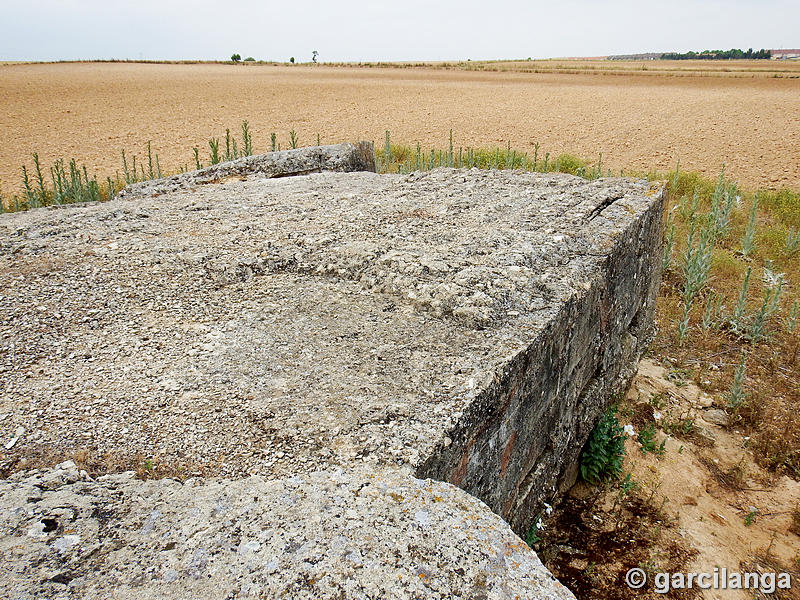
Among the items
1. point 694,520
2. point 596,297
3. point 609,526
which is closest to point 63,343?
point 596,297

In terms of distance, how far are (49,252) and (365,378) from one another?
1829 mm

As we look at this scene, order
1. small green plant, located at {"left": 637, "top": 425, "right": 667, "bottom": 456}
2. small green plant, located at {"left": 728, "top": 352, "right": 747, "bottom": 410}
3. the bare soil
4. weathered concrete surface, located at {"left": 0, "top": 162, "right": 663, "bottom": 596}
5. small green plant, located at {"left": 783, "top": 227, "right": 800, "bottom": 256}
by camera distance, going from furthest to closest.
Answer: small green plant, located at {"left": 783, "top": 227, "right": 800, "bottom": 256} → small green plant, located at {"left": 728, "top": 352, "right": 747, "bottom": 410} → small green plant, located at {"left": 637, "top": 425, "right": 667, "bottom": 456} → the bare soil → weathered concrete surface, located at {"left": 0, "top": 162, "right": 663, "bottom": 596}

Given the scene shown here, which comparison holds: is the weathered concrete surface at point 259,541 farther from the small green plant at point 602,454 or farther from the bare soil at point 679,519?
the small green plant at point 602,454

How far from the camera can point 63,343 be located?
200cm

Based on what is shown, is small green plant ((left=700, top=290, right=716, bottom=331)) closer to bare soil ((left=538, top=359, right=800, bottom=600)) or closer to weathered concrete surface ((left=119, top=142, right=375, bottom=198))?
bare soil ((left=538, top=359, right=800, bottom=600))

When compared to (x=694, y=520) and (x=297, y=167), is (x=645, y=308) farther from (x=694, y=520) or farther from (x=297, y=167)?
(x=297, y=167)

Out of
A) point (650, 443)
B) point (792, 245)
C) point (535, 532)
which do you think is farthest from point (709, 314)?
point (535, 532)

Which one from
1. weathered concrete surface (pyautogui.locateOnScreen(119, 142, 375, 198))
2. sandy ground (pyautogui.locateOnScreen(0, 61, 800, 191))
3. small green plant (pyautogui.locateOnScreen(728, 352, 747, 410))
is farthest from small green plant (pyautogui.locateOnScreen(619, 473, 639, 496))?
sandy ground (pyautogui.locateOnScreen(0, 61, 800, 191))

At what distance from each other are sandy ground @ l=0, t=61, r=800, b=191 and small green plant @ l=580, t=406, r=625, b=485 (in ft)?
28.4

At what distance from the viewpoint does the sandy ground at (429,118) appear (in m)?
11.8

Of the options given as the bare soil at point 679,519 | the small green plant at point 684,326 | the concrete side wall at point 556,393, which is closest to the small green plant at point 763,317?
the small green plant at point 684,326

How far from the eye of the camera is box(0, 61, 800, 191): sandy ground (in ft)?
38.8

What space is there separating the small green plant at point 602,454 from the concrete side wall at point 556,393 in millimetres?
96

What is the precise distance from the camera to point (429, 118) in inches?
677
